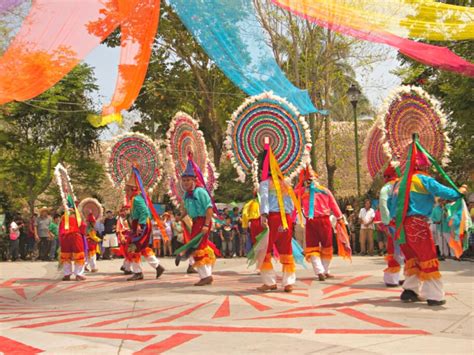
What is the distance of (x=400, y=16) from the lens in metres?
8.13

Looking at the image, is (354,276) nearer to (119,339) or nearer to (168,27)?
(119,339)

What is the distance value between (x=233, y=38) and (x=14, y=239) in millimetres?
11420

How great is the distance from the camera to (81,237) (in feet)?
36.8

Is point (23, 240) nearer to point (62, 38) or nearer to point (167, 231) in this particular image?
point (167, 231)

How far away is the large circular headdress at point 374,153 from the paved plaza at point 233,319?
1.76 metres

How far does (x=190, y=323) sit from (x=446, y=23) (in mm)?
4881

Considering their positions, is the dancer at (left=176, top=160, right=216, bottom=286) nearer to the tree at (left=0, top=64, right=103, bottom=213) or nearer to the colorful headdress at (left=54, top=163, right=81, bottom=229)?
the colorful headdress at (left=54, top=163, right=81, bottom=229)

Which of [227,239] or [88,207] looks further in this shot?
[227,239]

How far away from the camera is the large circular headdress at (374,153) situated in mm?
9727

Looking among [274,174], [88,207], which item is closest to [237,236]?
[88,207]

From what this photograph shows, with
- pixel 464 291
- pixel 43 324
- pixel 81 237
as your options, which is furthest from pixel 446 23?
pixel 81 237

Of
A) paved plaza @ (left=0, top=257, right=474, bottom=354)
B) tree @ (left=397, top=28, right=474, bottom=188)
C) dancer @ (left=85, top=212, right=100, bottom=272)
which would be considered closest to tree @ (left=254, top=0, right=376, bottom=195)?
tree @ (left=397, top=28, right=474, bottom=188)

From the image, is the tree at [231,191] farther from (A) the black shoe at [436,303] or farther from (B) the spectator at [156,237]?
(A) the black shoe at [436,303]

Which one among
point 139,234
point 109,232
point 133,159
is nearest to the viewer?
point 139,234
